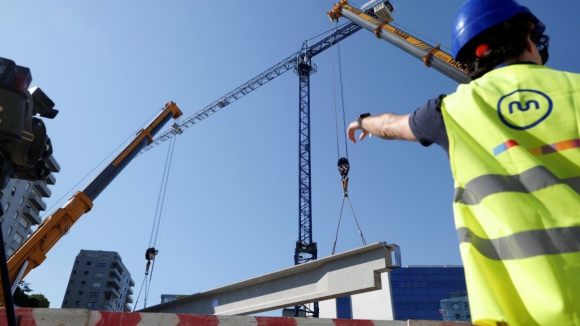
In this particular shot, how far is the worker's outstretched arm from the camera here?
1.62 m

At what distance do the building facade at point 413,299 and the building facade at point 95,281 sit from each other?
3732 centimetres

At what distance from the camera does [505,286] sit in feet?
3.69

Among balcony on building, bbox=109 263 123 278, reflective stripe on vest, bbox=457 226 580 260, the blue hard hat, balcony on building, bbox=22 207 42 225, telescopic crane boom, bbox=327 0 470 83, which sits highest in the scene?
balcony on building, bbox=109 263 123 278

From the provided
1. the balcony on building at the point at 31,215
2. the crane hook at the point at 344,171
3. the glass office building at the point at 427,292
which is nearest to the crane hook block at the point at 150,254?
the crane hook at the point at 344,171

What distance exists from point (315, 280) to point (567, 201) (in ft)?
32.4

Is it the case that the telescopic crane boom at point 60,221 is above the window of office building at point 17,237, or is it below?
below

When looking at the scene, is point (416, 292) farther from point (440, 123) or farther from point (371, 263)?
point (440, 123)

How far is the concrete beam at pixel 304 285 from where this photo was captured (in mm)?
9132

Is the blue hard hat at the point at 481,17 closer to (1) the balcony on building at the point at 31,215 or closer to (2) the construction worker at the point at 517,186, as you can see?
(2) the construction worker at the point at 517,186

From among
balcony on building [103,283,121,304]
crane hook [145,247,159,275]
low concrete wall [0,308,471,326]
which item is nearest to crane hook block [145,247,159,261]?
crane hook [145,247,159,275]

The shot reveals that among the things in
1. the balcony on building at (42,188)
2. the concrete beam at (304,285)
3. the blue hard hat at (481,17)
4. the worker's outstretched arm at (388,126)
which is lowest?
the worker's outstretched arm at (388,126)

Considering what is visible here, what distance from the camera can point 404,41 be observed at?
53.5ft

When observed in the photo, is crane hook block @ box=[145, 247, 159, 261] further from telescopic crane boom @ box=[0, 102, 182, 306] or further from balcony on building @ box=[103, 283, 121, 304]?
balcony on building @ box=[103, 283, 121, 304]

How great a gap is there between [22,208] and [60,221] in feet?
144
